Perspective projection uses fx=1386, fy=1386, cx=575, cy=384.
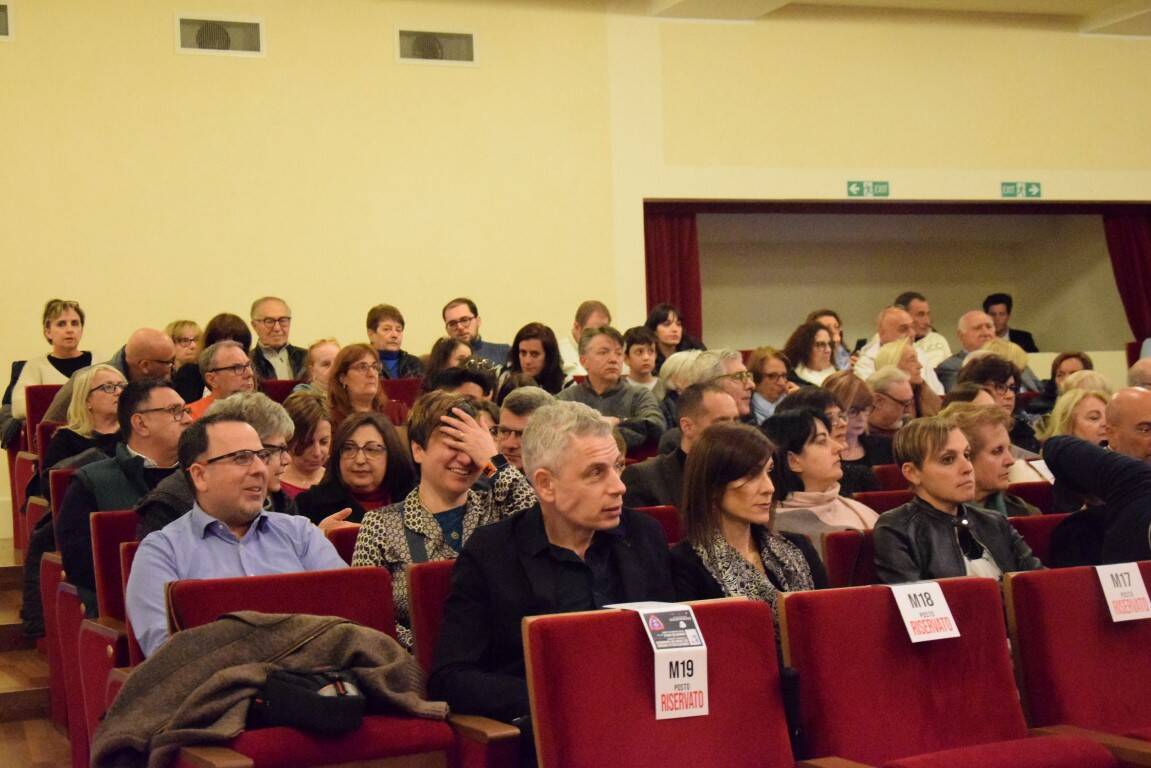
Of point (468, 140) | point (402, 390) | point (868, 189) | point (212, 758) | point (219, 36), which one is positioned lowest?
point (212, 758)

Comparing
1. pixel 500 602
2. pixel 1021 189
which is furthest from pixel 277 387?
pixel 1021 189

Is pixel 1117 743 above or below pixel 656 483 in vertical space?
below

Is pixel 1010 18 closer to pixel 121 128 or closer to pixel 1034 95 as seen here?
pixel 1034 95

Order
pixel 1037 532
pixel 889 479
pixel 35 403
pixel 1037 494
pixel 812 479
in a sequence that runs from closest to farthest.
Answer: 1. pixel 1037 532
2. pixel 812 479
3. pixel 1037 494
4. pixel 889 479
5. pixel 35 403

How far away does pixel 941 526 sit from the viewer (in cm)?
309

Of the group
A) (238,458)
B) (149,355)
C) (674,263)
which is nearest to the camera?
(238,458)

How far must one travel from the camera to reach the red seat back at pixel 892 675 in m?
2.28

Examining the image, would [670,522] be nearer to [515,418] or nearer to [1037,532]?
[515,418]

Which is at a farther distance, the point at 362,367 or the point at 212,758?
the point at 362,367

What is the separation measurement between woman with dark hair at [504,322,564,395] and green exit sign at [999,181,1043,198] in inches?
175

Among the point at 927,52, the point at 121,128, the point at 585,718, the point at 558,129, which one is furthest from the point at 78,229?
the point at 585,718

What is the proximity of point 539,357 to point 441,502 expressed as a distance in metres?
2.86

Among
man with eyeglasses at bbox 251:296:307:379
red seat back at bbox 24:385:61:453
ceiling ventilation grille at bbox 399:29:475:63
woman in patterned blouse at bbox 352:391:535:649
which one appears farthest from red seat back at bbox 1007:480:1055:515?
ceiling ventilation grille at bbox 399:29:475:63

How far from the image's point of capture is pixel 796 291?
33.6 ft
